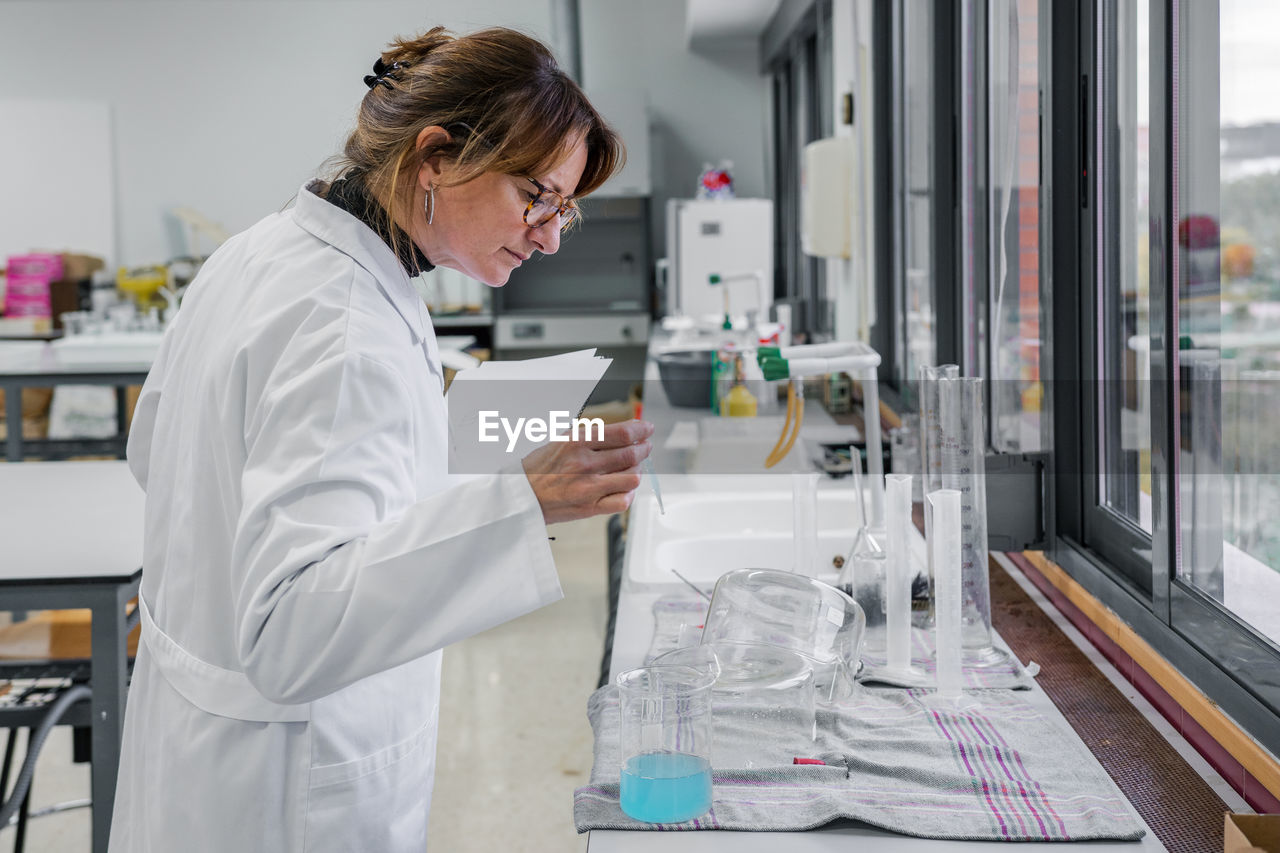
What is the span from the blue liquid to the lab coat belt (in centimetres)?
32

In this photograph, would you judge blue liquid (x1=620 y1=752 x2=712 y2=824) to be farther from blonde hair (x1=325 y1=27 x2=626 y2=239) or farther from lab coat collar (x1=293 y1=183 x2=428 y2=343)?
blonde hair (x1=325 y1=27 x2=626 y2=239)

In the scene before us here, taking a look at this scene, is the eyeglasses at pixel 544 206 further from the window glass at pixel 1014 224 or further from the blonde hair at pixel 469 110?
the window glass at pixel 1014 224

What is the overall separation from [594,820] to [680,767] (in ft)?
0.32

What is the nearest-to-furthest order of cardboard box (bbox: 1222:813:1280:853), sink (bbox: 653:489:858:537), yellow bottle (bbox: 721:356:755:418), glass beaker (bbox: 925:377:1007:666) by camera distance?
cardboard box (bbox: 1222:813:1280:853) < glass beaker (bbox: 925:377:1007:666) < sink (bbox: 653:489:858:537) < yellow bottle (bbox: 721:356:755:418)

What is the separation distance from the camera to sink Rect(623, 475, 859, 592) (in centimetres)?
204

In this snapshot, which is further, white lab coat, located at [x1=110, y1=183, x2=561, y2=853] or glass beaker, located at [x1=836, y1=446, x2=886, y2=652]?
glass beaker, located at [x1=836, y1=446, x2=886, y2=652]

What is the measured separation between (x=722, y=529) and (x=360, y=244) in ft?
4.79

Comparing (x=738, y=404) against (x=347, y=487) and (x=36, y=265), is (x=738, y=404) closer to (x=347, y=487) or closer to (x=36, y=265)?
(x=347, y=487)

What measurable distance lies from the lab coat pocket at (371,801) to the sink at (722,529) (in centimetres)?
75

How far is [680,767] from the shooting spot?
109 centimetres

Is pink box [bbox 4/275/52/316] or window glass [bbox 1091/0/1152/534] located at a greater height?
pink box [bbox 4/275/52/316]

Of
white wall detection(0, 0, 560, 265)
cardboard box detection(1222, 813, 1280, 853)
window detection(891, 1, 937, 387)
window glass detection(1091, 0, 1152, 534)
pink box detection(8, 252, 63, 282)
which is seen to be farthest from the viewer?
white wall detection(0, 0, 560, 265)

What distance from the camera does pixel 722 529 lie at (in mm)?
2420

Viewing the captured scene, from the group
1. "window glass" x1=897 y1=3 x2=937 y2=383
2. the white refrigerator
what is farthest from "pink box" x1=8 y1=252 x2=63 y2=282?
"window glass" x1=897 y1=3 x2=937 y2=383
